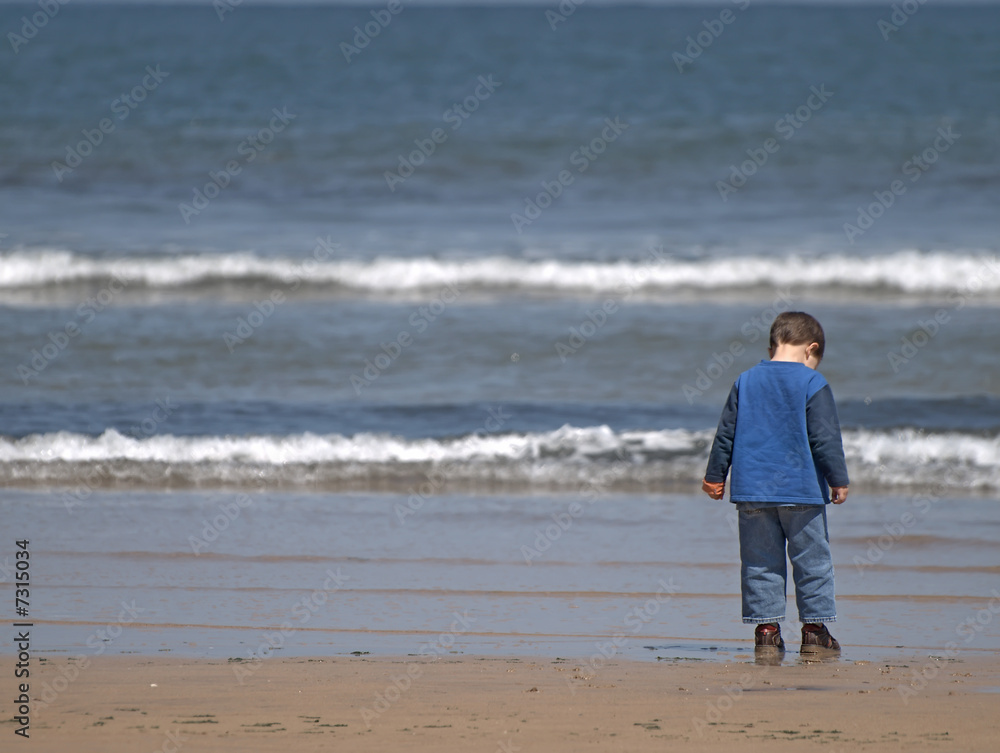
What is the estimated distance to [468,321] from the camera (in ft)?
37.7

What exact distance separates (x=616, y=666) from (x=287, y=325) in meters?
8.13

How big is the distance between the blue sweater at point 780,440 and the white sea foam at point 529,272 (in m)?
8.80

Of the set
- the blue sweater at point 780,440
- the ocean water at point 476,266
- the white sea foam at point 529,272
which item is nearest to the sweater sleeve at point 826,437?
the blue sweater at point 780,440

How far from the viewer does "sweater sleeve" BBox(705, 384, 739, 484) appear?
410 cm

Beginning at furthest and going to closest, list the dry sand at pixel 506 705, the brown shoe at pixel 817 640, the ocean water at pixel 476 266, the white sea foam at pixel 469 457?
1. the ocean water at pixel 476 266
2. the white sea foam at pixel 469 457
3. the brown shoe at pixel 817 640
4. the dry sand at pixel 506 705

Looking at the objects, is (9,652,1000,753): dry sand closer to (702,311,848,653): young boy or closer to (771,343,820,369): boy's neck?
(702,311,848,653): young boy

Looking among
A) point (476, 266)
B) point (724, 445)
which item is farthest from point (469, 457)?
point (476, 266)

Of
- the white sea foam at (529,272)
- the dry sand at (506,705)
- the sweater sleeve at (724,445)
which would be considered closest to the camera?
the dry sand at (506,705)

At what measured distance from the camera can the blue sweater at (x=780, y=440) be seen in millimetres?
4023

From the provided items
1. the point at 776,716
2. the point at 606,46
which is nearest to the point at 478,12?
the point at 606,46

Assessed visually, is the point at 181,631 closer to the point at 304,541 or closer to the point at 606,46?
the point at 304,541

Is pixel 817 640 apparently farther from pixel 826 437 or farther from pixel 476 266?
pixel 476 266

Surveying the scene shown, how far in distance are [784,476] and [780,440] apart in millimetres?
126

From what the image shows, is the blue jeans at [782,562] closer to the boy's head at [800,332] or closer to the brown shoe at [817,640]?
the brown shoe at [817,640]
